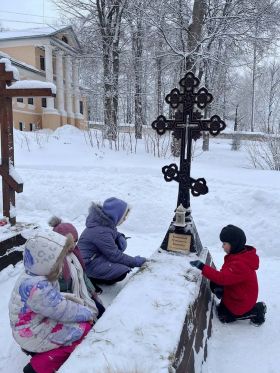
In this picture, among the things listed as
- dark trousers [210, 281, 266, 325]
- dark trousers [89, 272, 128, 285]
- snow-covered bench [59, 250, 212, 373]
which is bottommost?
dark trousers [210, 281, 266, 325]

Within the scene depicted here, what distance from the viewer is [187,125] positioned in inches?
151

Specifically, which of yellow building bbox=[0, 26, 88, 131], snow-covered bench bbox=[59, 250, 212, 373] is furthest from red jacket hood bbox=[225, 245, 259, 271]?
yellow building bbox=[0, 26, 88, 131]

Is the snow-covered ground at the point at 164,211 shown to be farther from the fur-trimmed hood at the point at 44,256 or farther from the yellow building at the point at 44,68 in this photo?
the yellow building at the point at 44,68

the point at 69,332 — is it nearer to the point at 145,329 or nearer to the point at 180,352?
the point at 145,329

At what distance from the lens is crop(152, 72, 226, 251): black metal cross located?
373 centimetres

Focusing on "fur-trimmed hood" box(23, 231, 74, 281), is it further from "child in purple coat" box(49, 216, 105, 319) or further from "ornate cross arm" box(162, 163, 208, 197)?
"ornate cross arm" box(162, 163, 208, 197)

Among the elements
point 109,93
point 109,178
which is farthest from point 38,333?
point 109,93

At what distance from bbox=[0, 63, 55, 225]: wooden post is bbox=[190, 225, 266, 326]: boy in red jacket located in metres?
2.62

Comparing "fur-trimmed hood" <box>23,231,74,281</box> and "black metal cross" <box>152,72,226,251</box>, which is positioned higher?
"black metal cross" <box>152,72,226,251</box>

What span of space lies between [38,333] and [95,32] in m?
16.4

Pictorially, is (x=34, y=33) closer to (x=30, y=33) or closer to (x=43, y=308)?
(x=30, y=33)

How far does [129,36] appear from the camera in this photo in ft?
56.7

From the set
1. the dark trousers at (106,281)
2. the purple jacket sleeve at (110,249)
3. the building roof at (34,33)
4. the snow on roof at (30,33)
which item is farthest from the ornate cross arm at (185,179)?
the snow on roof at (30,33)

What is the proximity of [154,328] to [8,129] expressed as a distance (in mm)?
3340
